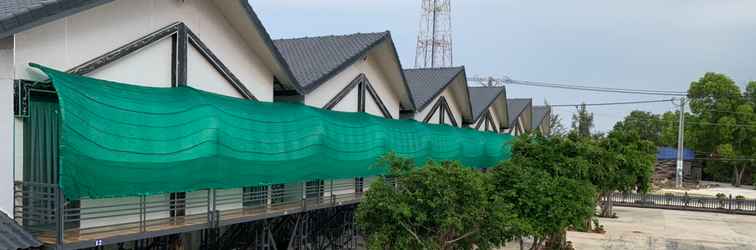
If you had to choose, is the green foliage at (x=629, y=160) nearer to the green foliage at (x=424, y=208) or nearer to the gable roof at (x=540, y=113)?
the green foliage at (x=424, y=208)

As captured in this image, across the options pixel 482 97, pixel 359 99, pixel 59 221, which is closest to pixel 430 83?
pixel 359 99

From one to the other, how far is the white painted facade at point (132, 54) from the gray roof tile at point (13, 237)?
43 centimetres

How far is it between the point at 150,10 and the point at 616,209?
35940 mm

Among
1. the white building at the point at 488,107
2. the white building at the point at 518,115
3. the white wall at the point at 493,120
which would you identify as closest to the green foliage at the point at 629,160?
the white building at the point at 488,107

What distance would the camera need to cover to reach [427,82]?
1065 inches

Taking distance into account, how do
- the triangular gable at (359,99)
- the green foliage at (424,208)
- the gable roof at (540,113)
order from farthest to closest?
the gable roof at (540,113) < the triangular gable at (359,99) < the green foliage at (424,208)

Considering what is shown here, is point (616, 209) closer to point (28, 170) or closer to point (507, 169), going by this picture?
point (507, 169)

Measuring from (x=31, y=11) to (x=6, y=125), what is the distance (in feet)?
5.83

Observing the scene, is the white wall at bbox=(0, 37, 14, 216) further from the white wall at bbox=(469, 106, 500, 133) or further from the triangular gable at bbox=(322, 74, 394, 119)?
the white wall at bbox=(469, 106, 500, 133)

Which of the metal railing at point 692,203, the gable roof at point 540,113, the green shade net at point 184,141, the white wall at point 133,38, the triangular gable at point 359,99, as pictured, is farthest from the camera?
the gable roof at point 540,113

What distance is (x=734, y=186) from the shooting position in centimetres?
5862

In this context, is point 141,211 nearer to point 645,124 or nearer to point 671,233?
point 671,233

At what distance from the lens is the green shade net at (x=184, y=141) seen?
8617mm

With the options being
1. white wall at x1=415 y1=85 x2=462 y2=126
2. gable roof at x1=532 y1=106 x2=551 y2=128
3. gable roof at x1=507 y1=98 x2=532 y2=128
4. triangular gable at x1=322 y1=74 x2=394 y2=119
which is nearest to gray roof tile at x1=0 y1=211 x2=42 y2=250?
triangular gable at x1=322 y1=74 x2=394 y2=119
